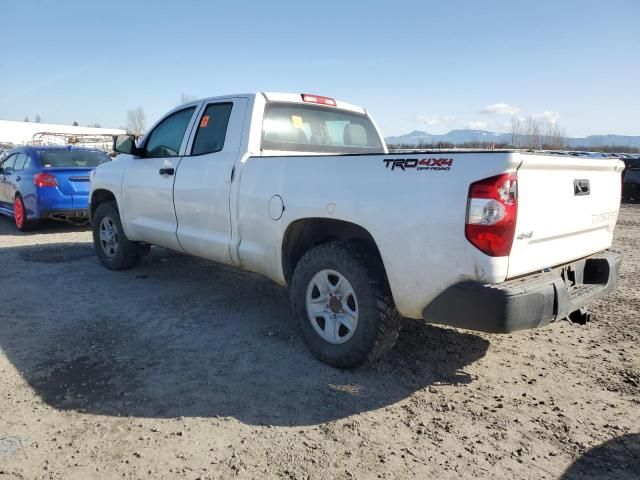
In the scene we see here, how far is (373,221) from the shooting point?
3.12 meters

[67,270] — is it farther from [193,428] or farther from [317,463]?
[317,463]

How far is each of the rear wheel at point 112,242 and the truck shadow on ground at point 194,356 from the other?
0.51 m

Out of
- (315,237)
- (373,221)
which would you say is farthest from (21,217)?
(373,221)

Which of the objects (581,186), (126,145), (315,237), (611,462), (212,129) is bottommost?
(611,462)

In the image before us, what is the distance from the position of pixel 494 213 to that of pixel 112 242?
5.11 m

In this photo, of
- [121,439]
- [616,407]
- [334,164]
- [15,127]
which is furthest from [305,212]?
[15,127]

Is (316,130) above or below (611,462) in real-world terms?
above

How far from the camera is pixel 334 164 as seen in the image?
Result: 3.38 m

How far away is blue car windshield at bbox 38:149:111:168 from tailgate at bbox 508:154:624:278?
342 inches

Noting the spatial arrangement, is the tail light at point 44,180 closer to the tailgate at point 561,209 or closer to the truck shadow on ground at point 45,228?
the truck shadow on ground at point 45,228

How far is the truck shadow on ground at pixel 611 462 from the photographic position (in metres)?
2.41

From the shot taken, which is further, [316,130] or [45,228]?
[45,228]

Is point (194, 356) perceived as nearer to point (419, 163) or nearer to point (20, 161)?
point (419, 163)

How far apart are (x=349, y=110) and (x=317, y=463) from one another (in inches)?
148
